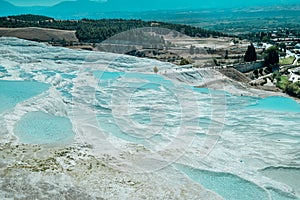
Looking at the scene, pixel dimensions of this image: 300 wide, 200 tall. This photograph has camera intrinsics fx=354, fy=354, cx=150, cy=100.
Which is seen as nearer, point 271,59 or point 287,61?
point 271,59

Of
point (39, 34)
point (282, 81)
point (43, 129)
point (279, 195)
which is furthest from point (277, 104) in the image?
point (39, 34)

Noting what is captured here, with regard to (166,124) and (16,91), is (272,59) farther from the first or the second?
(16,91)

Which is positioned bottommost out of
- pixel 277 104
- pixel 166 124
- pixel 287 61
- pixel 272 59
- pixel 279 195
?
pixel 279 195

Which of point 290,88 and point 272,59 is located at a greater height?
Result: point 272,59

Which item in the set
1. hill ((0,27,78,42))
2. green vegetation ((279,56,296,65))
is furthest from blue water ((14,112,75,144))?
hill ((0,27,78,42))

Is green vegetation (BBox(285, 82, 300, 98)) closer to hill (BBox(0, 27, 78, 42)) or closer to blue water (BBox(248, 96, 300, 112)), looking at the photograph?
blue water (BBox(248, 96, 300, 112))

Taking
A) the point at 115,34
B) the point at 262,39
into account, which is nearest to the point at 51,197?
the point at 115,34

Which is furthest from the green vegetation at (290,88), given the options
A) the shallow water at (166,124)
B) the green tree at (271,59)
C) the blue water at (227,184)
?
the blue water at (227,184)

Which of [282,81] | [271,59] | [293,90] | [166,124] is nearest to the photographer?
[166,124]
